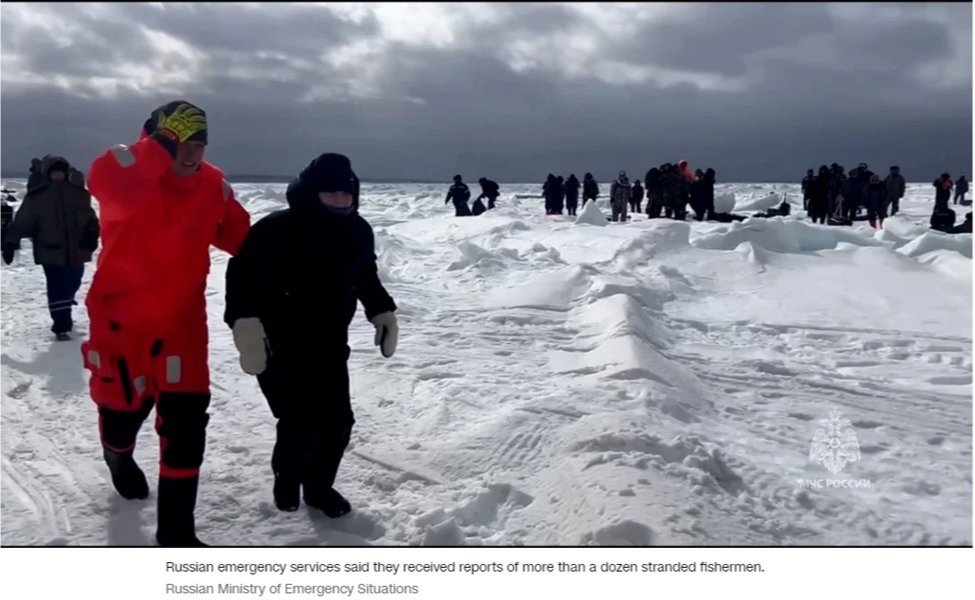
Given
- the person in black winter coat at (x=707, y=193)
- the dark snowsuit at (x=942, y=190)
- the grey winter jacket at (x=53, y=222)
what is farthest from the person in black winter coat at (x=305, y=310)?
the dark snowsuit at (x=942, y=190)

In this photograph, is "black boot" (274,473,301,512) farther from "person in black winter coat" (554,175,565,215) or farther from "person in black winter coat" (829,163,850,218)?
"person in black winter coat" (554,175,565,215)

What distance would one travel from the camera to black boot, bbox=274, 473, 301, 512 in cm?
270

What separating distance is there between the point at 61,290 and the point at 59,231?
17.0 inches

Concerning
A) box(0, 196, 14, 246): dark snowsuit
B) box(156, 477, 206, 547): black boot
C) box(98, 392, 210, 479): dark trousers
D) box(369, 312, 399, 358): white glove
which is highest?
box(0, 196, 14, 246): dark snowsuit

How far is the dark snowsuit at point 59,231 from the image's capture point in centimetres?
512

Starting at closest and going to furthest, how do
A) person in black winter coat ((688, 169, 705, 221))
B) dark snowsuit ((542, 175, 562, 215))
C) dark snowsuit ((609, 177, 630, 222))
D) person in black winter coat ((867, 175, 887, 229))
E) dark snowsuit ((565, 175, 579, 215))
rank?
person in black winter coat ((867, 175, 887, 229)) < person in black winter coat ((688, 169, 705, 221)) < dark snowsuit ((609, 177, 630, 222)) < dark snowsuit ((542, 175, 562, 215)) < dark snowsuit ((565, 175, 579, 215))

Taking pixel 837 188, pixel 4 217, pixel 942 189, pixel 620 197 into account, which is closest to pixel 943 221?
pixel 942 189

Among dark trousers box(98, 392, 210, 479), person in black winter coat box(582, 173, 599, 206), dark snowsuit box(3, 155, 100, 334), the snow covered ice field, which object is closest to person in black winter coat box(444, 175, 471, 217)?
person in black winter coat box(582, 173, 599, 206)

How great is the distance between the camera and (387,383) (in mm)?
4324

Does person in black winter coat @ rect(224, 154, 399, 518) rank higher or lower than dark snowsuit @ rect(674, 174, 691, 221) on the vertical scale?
lower

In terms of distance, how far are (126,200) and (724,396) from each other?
319 centimetres

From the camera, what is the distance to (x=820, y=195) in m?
14.1

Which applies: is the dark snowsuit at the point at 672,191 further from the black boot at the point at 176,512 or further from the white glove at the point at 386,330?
the black boot at the point at 176,512
